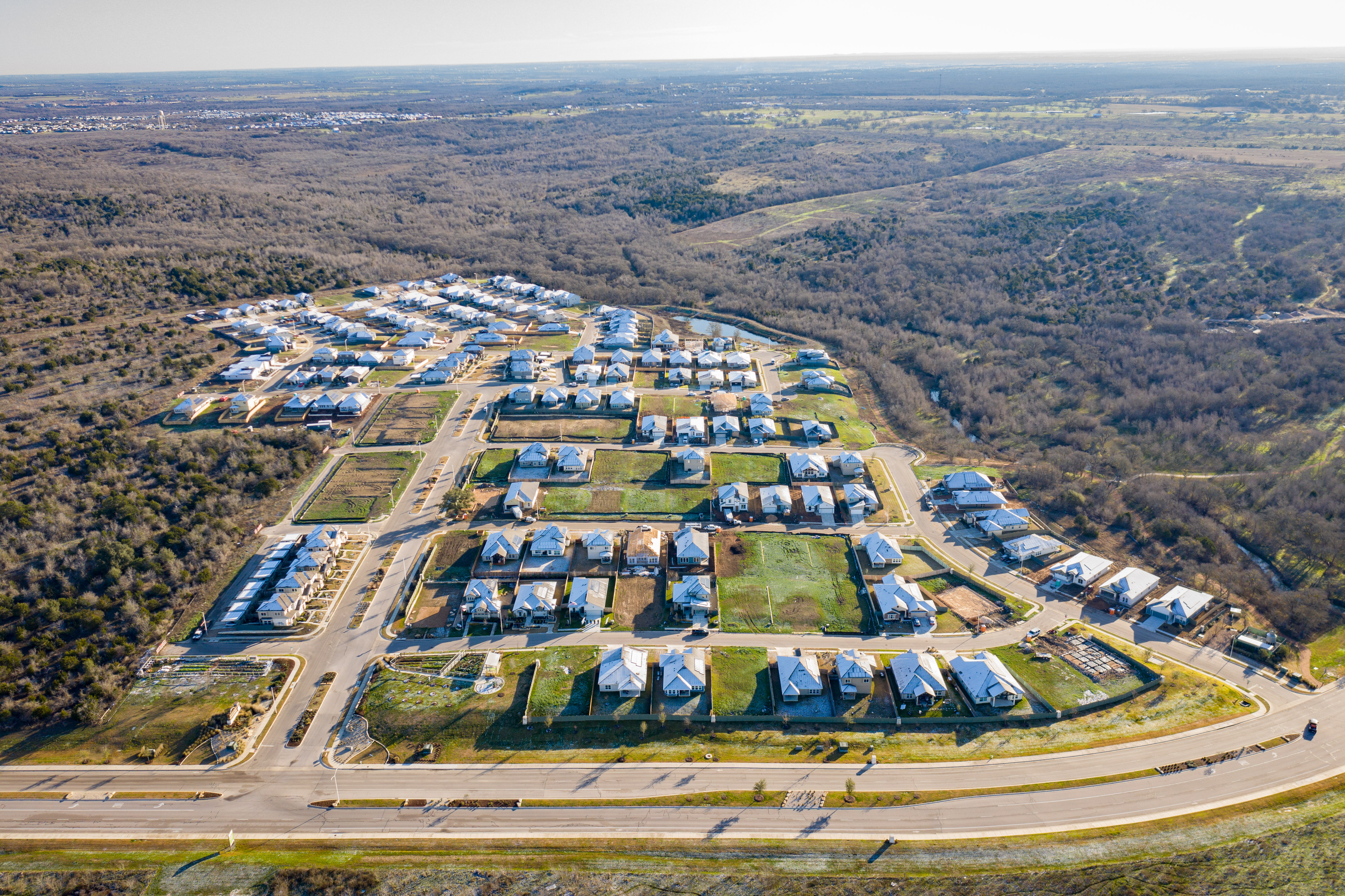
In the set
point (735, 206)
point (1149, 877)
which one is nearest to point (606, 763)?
point (1149, 877)

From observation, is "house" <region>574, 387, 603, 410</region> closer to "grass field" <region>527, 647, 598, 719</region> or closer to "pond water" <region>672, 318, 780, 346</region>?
"pond water" <region>672, 318, 780, 346</region>

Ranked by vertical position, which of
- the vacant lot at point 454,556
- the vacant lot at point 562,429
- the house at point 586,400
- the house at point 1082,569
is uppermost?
the house at point 586,400

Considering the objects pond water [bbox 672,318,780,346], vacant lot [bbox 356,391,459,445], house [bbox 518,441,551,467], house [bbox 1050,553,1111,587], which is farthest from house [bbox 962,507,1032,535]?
vacant lot [bbox 356,391,459,445]

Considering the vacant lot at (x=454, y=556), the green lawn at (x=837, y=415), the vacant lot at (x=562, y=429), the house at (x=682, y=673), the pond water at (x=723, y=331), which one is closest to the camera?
the house at (x=682, y=673)

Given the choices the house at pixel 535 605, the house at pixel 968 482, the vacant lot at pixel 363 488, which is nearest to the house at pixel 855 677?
the house at pixel 535 605

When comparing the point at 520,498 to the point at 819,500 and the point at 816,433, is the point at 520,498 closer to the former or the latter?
the point at 819,500

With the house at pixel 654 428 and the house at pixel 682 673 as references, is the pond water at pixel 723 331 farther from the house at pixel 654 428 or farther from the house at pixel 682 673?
the house at pixel 682 673

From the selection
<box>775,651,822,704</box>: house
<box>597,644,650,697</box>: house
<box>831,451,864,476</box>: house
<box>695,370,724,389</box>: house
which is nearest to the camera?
<box>775,651,822,704</box>: house
